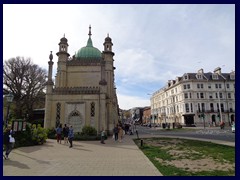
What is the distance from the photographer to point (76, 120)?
26250 mm

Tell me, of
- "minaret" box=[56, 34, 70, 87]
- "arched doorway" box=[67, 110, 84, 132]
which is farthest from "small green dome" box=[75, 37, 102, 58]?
"arched doorway" box=[67, 110, 84, 132]

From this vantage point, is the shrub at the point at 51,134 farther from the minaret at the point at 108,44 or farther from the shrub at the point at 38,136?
the minaret at the point at 108,44

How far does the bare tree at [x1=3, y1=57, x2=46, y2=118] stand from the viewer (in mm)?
36344

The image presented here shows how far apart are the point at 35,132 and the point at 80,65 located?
17188 mm

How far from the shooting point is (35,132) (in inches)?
713

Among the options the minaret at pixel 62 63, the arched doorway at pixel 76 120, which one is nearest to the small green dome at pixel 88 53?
the minaret at pixel 62 63

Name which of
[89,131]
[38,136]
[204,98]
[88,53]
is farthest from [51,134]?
[204,98]

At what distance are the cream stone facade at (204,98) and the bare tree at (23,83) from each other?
41.3 m

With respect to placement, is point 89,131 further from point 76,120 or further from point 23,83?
point 23,83

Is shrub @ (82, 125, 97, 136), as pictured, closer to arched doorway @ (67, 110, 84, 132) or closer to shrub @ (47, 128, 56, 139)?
arched doorway @ (67, 110, 84, 132)

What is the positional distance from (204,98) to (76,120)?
49089 mm
